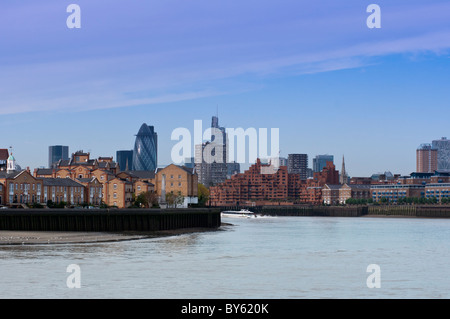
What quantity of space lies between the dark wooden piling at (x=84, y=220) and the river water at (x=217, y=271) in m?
21.3

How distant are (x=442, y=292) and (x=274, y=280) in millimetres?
11725

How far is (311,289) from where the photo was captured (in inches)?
1906

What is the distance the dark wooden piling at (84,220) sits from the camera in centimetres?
10050

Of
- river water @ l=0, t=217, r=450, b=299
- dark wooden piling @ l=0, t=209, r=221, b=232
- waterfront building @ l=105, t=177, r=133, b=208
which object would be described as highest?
waterfront building @ l=105, t=177, r=133, b=208

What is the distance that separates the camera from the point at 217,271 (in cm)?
5734

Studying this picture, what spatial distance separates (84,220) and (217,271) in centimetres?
4926

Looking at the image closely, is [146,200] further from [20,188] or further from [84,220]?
[84,220]

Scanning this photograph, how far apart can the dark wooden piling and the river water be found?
21306 millimetres

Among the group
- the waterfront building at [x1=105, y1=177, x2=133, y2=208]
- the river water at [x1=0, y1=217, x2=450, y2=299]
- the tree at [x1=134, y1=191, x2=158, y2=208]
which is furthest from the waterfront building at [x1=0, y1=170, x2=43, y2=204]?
the river water at [x1=0, y1=217, x2=450, y2=299]

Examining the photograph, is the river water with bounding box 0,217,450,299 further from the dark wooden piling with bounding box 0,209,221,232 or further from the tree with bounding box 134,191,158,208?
the tree with bounding box 134,191,158,208

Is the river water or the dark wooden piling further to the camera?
the dark wooden piling

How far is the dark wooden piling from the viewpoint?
330 feet
